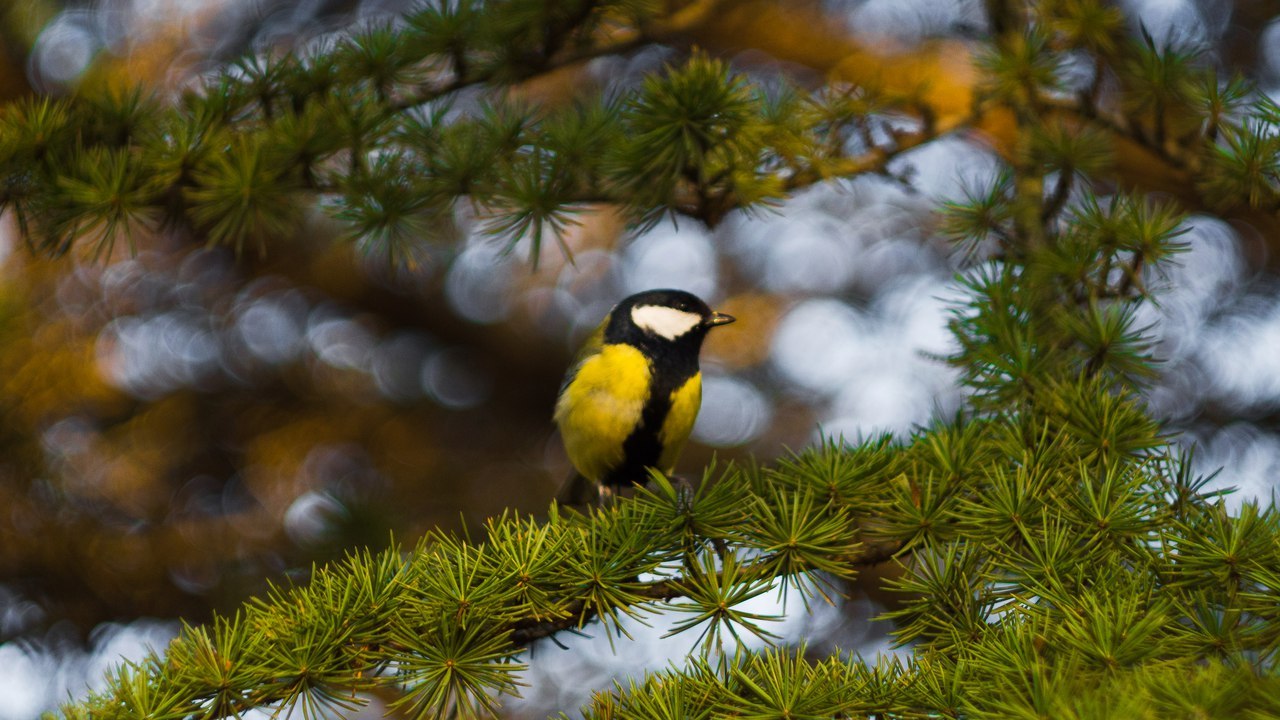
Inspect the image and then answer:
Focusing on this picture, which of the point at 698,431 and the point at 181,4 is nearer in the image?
the point at 181,4

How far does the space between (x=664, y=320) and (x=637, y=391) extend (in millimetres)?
244

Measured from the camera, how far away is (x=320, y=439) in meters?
3.98

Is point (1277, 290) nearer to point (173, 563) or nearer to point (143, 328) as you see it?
point (173, 563)

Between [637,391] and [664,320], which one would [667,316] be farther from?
[637,391]

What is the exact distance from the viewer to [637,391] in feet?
7.74

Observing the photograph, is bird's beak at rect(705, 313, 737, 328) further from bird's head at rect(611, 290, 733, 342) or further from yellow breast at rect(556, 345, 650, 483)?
yellow breast at rect(556, 345, 650, 483)

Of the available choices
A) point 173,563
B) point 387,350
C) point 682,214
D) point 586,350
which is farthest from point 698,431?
point 682,214

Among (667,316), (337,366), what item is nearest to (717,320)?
(667,316)

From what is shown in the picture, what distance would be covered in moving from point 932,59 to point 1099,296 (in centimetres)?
216

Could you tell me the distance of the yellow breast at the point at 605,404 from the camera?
2.36m

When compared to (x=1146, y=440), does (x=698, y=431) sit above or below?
above

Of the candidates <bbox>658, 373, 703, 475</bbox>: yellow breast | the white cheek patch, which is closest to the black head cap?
the white cheek patch

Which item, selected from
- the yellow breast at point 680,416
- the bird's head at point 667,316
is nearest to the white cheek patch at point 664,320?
the bird's head at point 667,316

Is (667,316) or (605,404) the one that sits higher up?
(667,316)
